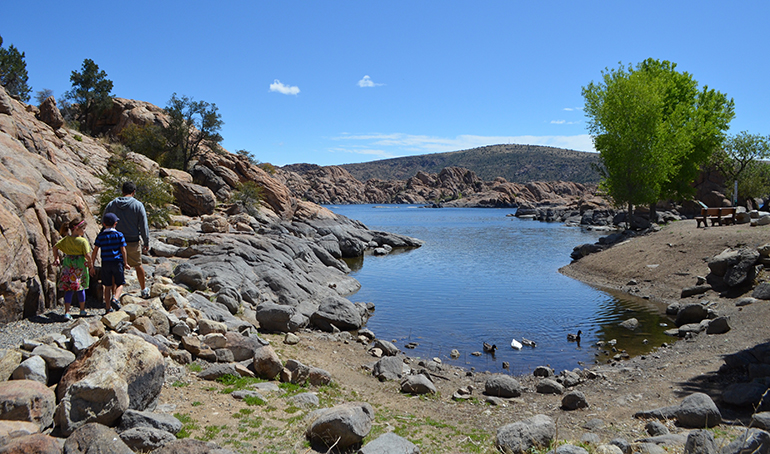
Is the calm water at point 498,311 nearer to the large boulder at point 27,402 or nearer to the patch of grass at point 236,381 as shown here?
the patch of grass at point 236,381

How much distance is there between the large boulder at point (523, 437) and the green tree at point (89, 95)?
172ft

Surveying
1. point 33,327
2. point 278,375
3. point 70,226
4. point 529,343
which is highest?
point 70,226

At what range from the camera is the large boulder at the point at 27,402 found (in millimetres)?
5375

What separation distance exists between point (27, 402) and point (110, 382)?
826mm

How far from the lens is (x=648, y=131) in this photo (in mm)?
35031

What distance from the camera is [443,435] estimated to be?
784cm

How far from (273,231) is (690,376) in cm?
2747

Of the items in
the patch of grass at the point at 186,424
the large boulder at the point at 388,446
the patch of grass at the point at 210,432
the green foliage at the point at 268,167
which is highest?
the green foliage at the point at 268,167

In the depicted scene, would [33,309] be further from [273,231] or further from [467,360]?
[273,231]

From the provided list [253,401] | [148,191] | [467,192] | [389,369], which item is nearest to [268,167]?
[148,191]

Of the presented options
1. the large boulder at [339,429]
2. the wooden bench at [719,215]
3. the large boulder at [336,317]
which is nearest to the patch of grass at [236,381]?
the large boulder at [339,429]

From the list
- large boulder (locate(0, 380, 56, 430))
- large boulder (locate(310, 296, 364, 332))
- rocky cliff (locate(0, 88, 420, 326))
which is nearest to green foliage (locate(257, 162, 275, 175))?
rocky cliff (locate(0, 88, 420, 326))

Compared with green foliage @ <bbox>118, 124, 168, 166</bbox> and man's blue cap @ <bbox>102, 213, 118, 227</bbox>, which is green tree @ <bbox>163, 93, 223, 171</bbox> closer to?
green foliage @ <bbox>118, 124, 168, 166</bbox>

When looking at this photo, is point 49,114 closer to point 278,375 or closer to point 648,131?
point 278,375
